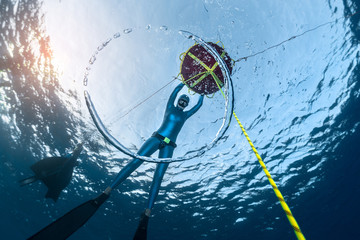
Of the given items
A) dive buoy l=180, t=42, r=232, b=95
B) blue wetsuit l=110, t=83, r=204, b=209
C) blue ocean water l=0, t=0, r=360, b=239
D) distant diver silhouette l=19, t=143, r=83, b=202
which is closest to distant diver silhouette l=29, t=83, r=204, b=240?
blue wetsuit l=110, t=83, r=204, b=209

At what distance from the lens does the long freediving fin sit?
11.6 feet

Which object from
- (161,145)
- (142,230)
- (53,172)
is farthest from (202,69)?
(53,172)

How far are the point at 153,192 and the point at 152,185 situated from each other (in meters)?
0.22

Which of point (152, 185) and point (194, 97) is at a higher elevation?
point (194, 97)

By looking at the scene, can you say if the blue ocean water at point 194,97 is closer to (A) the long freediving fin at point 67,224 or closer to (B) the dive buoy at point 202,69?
(B) the dive buoy at point 202,69

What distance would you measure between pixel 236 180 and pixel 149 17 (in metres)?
13.1

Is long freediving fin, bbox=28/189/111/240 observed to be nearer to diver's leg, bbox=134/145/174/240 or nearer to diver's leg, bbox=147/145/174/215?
diver's leg, bbox=134/145/174/240

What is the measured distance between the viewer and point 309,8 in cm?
783

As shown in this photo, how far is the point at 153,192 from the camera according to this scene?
5461mm

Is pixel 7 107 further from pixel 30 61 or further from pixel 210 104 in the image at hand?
pixel 210 104

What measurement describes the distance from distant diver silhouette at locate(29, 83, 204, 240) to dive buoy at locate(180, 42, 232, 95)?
915mm

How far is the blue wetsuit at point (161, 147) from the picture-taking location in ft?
17.6

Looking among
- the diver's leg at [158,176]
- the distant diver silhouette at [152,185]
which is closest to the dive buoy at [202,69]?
the distant diver silhouette at [152,185]

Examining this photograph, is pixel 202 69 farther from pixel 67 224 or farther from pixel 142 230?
pixel 67 224
